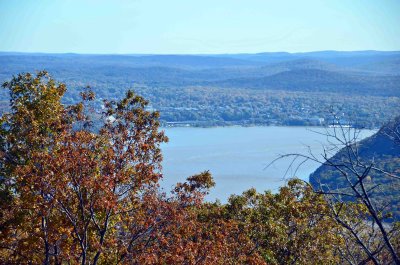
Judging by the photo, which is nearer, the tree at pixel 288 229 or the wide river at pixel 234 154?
the tree at pixel 288 229

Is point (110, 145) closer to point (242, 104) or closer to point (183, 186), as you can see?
point (183, 186)

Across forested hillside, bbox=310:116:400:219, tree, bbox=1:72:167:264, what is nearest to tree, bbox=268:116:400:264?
forested hillside, bbox=310:116:400:219

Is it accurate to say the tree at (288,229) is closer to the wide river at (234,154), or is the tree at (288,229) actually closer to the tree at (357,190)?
the tree at (357,190)

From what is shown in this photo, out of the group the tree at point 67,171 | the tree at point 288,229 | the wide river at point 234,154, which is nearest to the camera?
the tree at point 67,171

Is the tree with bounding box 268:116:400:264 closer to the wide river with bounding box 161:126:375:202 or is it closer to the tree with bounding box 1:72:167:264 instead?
the tree with bounding box 1:72:167:264

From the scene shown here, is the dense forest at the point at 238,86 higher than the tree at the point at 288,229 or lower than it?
lower

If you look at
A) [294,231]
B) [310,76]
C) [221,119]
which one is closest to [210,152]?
[221,119]

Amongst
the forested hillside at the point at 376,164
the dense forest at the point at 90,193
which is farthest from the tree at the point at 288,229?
the dense forest at the point at 90,193
